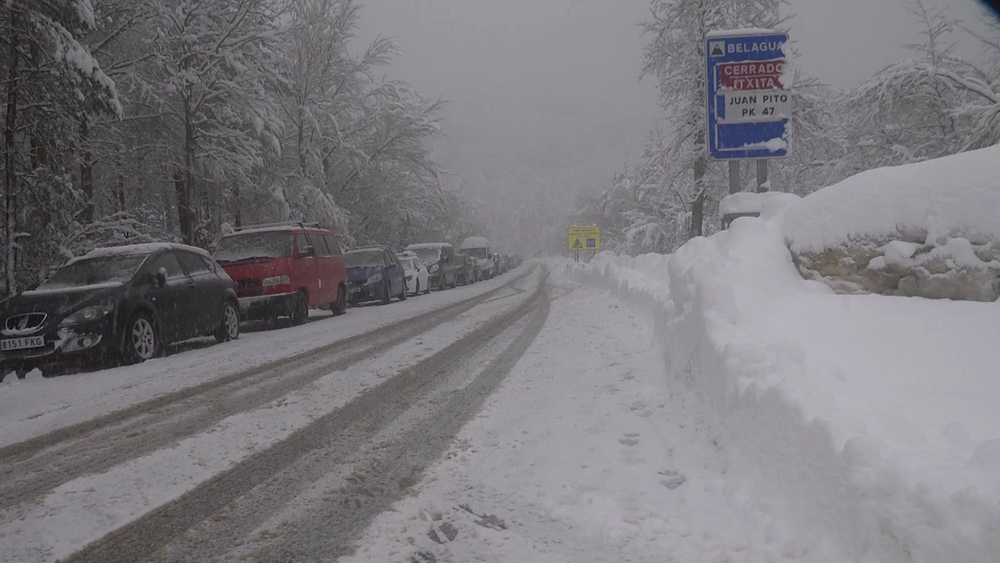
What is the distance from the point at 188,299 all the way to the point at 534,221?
170 metres

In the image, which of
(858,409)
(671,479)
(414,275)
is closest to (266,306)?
(671,479)

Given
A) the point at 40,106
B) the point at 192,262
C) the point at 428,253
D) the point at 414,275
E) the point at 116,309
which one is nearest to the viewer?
the point at 116,309

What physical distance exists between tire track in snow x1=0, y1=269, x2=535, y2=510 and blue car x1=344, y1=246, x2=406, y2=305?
9776 mm

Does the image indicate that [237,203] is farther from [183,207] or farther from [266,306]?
[266,306]

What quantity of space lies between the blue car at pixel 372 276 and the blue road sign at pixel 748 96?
38.7 feet

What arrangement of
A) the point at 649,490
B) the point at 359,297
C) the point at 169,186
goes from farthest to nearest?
the point at 169,186
the point at 359,297
the point at 649,490

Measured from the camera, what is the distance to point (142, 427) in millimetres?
4902

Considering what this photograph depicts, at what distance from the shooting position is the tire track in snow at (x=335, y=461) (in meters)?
2.90

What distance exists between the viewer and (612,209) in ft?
190

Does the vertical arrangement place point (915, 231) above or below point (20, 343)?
above

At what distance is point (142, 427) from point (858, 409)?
5057 millimetres

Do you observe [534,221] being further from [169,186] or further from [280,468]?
[280,468]

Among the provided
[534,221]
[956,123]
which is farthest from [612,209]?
[534,221]

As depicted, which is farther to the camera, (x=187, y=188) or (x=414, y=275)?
(x=414, y=275)
